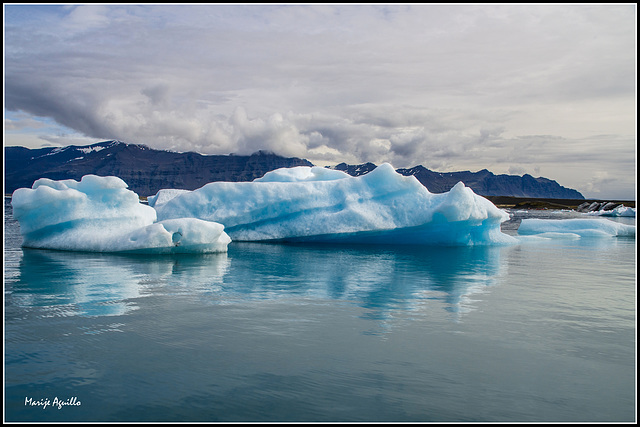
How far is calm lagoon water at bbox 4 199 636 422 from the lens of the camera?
354 centimetres

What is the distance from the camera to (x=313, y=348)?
15.8 feet

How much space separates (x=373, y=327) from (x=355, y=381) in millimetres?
1692

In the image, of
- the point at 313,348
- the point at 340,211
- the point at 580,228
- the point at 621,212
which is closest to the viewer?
the point at 313,348

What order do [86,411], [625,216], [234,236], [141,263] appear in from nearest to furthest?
[86,411] < [141,263] < [234,236] < [625,216]

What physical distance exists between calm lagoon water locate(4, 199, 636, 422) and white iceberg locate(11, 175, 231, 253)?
3060mm

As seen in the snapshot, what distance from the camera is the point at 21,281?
26.9 feet

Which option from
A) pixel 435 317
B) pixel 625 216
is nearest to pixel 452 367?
pixel 435 317

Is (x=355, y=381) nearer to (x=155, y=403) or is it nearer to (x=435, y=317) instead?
(x=155, y=403)

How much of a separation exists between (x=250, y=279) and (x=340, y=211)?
8060mm

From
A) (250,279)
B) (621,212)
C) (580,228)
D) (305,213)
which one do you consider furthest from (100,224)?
(621,212)

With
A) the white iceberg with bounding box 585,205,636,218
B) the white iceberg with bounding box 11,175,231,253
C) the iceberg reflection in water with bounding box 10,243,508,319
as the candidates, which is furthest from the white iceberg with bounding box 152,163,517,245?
the white iceberg with bounding box 585,205,636,218
